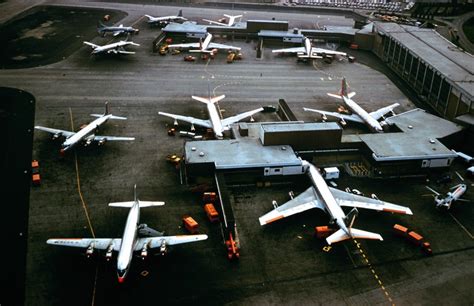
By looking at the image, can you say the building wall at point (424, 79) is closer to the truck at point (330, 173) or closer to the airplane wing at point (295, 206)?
the truck at point (330, 173)

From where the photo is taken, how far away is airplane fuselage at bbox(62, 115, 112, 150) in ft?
237

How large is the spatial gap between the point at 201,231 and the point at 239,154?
642 inches

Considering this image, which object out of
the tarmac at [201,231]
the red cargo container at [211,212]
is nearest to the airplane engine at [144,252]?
the tarmac at [201,231]

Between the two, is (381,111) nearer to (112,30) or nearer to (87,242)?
(87,242)

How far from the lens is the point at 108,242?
5222 centimetres

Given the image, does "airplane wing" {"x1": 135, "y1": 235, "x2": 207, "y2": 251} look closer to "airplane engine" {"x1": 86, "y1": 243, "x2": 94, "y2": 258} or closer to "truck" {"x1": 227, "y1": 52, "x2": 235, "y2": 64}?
"airplane engine" {"x1": 86, "y1": 243, "x2": 94, "y2": 258}

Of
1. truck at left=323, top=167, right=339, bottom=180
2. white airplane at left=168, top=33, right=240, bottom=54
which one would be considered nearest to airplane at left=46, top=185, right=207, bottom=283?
truck at left=323, top=167, right=339, bottom=180

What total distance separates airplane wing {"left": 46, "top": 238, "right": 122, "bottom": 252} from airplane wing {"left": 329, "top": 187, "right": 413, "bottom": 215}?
102 ft

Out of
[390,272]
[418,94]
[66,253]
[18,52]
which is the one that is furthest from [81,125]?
[418,94]

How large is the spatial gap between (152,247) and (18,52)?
8855cm

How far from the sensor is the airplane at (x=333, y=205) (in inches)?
2185

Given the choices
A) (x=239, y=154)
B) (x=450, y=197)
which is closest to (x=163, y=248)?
(x=239, y=154)

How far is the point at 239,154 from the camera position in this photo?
6981 cm

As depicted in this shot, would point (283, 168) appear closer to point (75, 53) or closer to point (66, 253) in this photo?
point (66, 253)
